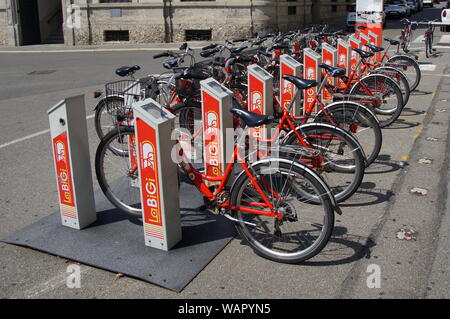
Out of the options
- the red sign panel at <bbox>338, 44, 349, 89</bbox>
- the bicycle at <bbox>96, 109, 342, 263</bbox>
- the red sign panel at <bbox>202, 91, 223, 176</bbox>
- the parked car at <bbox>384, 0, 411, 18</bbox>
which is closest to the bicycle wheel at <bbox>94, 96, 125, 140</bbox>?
the red sign panel at <bbox>202, 91, 223, 176</bbox>

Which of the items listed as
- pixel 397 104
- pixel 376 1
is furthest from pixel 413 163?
pixel 376 1

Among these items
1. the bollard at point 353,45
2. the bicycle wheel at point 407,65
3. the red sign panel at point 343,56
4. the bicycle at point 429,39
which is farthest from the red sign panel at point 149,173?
the bicycle at point 429,39

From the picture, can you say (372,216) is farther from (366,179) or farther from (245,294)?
(245,294)

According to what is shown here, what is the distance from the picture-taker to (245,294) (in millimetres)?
3521

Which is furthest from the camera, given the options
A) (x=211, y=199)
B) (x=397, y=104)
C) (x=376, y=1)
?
(x=376, y=1)

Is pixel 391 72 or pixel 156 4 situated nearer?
pixel 391 72

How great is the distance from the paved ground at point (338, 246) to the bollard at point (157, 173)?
1.53ft

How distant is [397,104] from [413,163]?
5.52 feet

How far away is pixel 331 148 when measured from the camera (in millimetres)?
4887

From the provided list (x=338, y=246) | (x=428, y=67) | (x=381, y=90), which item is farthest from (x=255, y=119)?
(x=428, y=67)

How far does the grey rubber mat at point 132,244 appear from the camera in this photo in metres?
3.82

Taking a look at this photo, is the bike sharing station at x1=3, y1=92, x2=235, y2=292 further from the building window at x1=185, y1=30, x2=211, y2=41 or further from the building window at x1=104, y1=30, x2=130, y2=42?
the building window at x1=104, y1=30, x2=130, y2=42

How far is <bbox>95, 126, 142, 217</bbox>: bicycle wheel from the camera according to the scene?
4.65 metres

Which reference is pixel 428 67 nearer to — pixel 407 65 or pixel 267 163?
pixel 407 65
